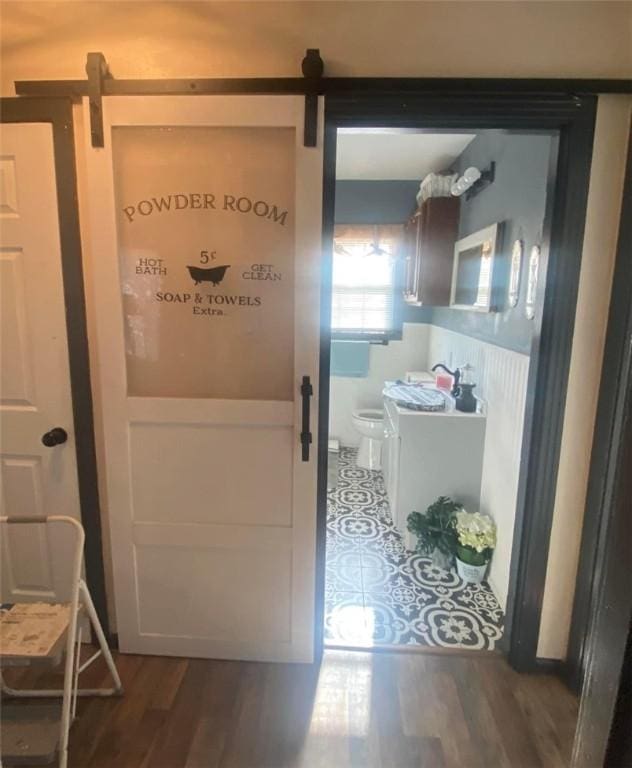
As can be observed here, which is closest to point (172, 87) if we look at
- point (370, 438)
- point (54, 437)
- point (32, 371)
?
point (32, 371)

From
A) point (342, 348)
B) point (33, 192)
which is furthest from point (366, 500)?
point (33, 192)

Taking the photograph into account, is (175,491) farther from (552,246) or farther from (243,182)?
(552,246)

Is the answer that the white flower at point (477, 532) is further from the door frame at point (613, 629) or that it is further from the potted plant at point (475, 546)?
the door frame at point (613, 629)

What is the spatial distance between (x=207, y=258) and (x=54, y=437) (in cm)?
87

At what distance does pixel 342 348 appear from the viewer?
4145 mm

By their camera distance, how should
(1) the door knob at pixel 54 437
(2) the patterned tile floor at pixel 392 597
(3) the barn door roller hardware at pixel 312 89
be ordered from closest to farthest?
1. (3) the barn door roller hardware at pixel 312 89
2. (1) the door knob at pixel 54 437
3. (2) the patterned tile floor at pixel 392 597

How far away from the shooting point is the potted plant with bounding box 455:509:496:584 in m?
2.26

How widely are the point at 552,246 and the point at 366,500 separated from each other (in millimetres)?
2219

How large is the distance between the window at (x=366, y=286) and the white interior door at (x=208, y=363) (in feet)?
8.85

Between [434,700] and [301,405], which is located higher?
[301,405]

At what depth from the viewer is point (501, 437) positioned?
2.27 metres

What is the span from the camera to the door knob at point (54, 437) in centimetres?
163

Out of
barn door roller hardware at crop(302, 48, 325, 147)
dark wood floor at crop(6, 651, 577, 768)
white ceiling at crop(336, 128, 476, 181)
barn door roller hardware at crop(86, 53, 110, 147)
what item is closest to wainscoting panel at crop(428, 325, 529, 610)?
dark wood floor at crop(6, 651, 577, 768)

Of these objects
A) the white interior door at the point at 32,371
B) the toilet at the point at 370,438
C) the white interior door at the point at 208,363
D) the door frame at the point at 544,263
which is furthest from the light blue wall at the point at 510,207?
the white interior door at the point at 32,371
